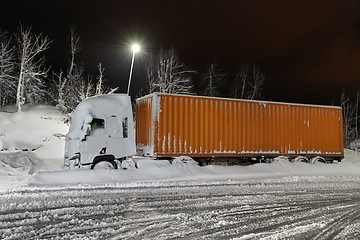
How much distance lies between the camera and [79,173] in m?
12.1

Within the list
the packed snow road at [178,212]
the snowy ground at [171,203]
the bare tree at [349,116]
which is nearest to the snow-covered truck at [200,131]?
the snowy ground at [171,203]

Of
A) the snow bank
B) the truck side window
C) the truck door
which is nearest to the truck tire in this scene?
the truck door

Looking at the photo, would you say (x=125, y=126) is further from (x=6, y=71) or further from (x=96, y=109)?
(x=6, y=71)

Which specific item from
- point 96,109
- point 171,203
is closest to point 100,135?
point 96,109

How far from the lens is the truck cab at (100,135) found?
12531mm

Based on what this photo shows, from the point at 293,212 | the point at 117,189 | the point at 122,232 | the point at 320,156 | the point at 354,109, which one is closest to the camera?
the point at 122,232

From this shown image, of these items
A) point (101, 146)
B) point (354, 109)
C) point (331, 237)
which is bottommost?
point (331, 237)

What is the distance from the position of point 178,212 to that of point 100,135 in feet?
20.9

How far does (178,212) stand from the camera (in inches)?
290

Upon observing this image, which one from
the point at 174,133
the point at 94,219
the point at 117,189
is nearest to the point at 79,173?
the point at 117,189

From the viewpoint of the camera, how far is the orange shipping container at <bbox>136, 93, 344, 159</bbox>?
14.8 m

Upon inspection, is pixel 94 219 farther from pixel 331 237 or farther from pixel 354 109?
pixel 354 109

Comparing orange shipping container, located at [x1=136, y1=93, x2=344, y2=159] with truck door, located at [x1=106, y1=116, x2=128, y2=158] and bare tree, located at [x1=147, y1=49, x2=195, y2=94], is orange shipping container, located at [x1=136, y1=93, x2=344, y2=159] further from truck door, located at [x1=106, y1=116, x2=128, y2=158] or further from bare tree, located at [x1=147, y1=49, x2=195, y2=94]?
bare tree, located at [x1=147, y1=49, x2=195, y2=94]

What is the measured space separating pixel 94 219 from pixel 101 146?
6.41 meters
